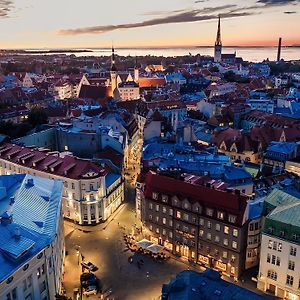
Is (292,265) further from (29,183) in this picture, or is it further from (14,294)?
(29,183)

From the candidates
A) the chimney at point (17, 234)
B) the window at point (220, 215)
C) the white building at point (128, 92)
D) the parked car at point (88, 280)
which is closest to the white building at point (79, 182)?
the parked car at point (88, 280)

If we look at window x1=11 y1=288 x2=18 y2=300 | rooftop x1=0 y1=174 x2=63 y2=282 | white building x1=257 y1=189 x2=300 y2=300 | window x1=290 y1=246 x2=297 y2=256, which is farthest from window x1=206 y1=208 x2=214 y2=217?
window x1=11 y1=288 x2=18 y2=300

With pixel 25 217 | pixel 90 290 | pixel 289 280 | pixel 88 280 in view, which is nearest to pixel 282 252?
pixel 289 280

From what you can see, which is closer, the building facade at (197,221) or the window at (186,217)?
the building facade at (197,221)

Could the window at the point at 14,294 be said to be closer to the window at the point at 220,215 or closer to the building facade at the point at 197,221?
the building facade at the point at 197,221

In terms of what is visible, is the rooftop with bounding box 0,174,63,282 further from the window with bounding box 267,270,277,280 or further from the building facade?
the window with bounding box 267,270,277,280

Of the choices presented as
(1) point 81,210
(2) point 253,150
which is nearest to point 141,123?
(2) point 253,150

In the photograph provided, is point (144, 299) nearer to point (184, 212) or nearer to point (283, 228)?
point (184, 212)
